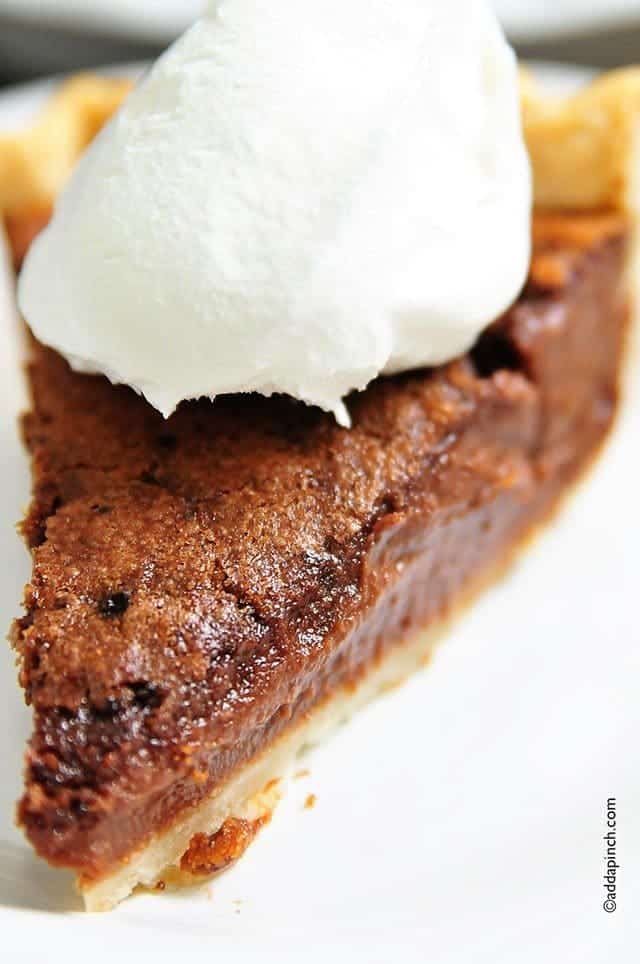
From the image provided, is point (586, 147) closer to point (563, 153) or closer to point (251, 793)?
point (563, 153)

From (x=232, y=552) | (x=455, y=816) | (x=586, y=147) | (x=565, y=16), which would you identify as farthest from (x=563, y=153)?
(x=455, y=816)

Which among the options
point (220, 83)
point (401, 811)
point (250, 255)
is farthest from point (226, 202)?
point (401, 811)

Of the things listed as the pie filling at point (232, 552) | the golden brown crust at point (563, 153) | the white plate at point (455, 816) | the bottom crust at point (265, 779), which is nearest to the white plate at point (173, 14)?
the golden brown crust at point (563, 153)

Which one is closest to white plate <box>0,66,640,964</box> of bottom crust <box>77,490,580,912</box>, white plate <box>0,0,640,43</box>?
bottom crust <box>77,490,580,912</box>

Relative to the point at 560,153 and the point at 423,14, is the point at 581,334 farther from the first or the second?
the point at 423,14

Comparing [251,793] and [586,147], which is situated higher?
[586,147]

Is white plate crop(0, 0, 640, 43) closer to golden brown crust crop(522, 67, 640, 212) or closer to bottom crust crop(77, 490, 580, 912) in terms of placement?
golden brown crust crop(522, 67, 640, 212)
